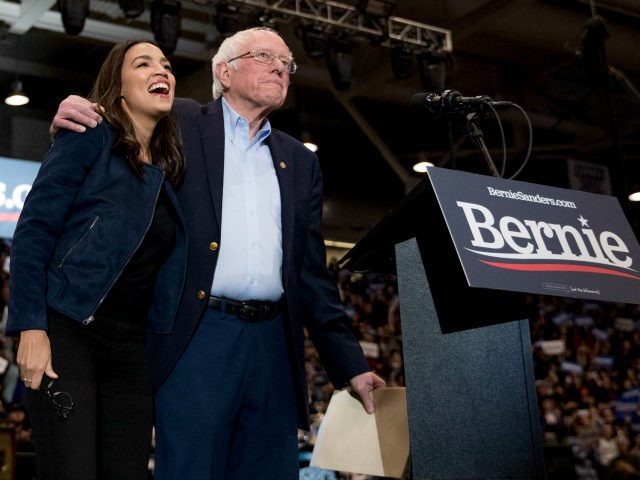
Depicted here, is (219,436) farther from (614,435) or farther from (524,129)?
(524,129)

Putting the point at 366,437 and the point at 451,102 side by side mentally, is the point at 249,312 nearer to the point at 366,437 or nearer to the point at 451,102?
the point at 366,437

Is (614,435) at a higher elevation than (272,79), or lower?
lower

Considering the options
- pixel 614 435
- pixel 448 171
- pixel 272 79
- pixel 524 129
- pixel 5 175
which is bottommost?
pixel 614 435

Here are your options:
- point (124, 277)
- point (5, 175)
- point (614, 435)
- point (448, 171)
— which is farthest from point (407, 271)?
point (614, 435)

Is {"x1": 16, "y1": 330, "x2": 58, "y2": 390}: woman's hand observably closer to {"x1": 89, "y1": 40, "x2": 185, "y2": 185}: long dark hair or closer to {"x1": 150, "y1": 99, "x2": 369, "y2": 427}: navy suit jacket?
{"x1": 150, "y1": 99, "x2": 369, "y2": 427}: navy suit jacket

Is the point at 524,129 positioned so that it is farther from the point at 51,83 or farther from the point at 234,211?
the point at 234,211

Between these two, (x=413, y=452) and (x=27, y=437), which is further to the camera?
(x=27, y=437)

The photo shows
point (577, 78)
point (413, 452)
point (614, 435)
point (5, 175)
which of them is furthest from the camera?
point (577, 78)

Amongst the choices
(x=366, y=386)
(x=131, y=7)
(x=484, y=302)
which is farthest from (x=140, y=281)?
(x=131, y=7)

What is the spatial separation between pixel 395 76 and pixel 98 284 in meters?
6.43

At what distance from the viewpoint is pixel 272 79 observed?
2141 mm

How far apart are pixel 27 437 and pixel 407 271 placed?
5.14m

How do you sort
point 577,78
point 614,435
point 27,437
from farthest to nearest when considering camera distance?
1. point 577,78
2. point 614,435
3. point 27,437

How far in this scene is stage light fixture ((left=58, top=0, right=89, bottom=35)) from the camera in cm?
594
